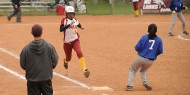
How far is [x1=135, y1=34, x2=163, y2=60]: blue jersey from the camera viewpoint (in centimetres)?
1056

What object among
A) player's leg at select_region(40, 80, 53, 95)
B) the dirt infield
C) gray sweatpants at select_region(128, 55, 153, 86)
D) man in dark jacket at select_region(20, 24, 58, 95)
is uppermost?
man in dark jacket at select_region(20, 24, 58, 95)

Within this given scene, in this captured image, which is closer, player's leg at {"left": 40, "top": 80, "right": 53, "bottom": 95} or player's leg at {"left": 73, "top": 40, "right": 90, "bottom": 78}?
player's leg at {"left": 40, "top": 80, "right": 53, "bottom": 95}

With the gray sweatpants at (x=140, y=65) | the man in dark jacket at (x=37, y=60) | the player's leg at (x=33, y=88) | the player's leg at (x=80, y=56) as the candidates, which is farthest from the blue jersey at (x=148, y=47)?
the player's leg at (x=33, y=88)

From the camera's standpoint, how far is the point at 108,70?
1371 centimetres

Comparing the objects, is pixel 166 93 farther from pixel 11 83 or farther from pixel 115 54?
pixel 115 54

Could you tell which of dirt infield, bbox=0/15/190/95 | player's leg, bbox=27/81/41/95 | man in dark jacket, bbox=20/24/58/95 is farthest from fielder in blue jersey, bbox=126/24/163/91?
player's leg, bbox=27/81/41/95

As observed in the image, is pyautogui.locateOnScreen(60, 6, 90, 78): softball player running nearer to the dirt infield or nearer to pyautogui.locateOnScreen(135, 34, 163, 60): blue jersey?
the dirt infield

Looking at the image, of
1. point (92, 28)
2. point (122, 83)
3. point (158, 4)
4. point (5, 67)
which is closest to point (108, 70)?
point (122, 83)

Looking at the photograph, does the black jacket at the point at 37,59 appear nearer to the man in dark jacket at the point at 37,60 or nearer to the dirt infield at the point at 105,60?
the man in dark jacket at the point at 37,60

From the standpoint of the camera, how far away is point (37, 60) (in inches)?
311

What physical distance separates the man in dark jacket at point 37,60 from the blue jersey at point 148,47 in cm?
309

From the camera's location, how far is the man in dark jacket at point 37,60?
7863mm

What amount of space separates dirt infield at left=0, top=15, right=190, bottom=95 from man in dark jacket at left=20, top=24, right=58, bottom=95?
2481mm

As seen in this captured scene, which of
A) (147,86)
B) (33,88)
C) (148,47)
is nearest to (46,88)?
(33,88)
